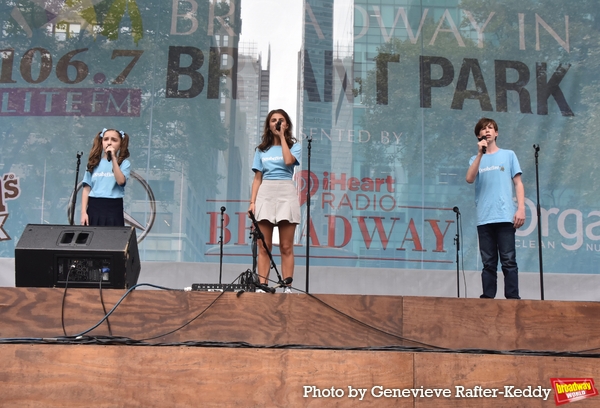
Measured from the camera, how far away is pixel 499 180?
4.11 meters

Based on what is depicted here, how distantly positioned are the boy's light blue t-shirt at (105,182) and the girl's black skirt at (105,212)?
0.10 ft

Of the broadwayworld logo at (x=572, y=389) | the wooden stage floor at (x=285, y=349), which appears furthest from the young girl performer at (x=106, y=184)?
the broadwayworld logo at (x=572, y=389)

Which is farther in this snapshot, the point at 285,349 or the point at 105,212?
the point at 105,212

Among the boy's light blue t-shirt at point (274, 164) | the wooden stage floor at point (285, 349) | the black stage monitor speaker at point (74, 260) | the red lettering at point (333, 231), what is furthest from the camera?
the red lettering at point (333, 231)

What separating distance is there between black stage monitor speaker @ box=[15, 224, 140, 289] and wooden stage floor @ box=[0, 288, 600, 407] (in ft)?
0.64

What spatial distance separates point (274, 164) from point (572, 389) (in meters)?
2.16

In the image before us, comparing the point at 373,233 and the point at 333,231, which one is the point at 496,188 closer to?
the point at 373,233

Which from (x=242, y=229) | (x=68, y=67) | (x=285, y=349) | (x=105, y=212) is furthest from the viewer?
(x=68, y=67)

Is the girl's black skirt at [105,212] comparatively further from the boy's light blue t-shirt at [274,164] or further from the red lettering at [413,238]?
the red lettering at [413,238]

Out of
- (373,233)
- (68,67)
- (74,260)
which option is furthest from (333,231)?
(74,260)

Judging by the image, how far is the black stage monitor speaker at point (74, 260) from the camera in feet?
10.6

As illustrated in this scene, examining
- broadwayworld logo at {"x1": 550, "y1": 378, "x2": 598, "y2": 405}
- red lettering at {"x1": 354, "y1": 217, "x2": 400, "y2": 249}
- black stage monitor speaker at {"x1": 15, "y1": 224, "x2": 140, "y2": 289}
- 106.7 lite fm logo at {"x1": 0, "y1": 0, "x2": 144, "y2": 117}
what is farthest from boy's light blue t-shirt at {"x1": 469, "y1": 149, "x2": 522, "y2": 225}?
106.7 lite fm logo at {"x1": 0, "y1": 0, "x2": 144, "y2": 117}

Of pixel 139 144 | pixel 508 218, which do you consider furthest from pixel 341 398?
pixel 139 144

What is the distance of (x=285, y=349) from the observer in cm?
266
